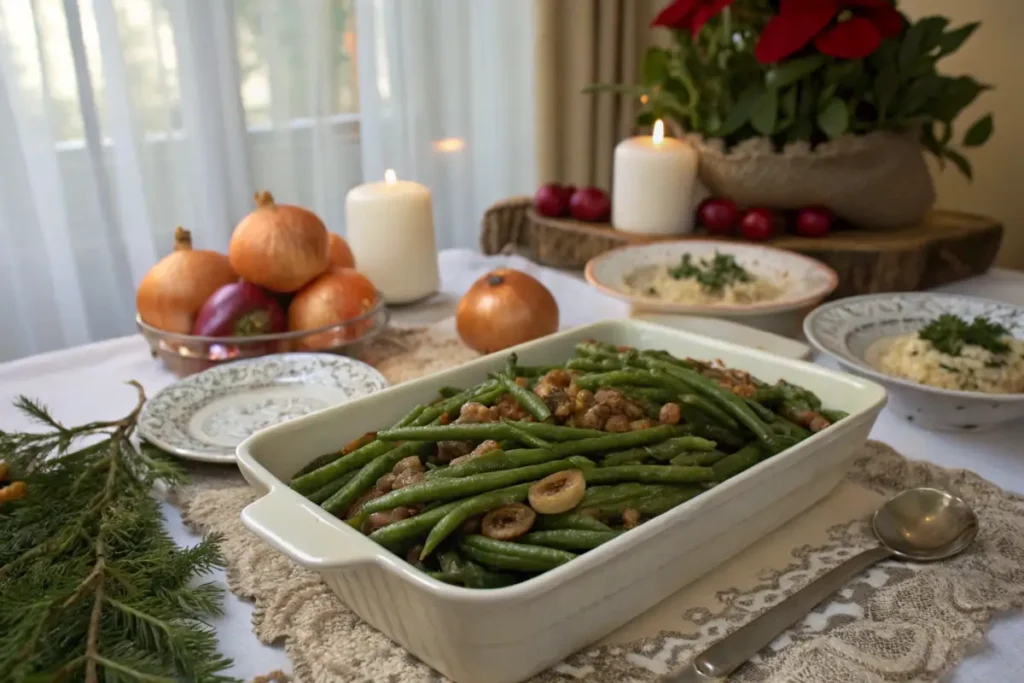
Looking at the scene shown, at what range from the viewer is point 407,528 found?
2.34 ft

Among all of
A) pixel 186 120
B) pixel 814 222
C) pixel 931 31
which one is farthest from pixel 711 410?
pixel 186 120

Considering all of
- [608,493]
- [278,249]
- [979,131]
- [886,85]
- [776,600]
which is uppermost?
[886,85]

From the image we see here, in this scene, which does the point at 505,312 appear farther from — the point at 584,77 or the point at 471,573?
the point at 584,77

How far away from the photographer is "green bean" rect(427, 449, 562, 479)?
→ 771 millimetres

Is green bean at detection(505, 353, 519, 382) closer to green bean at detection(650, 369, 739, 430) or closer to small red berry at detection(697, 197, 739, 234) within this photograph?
green bean at detection(650, 369, 739, 430)

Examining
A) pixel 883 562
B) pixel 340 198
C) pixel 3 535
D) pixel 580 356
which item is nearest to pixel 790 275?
pixel 580 356

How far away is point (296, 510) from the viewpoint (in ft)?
2.27

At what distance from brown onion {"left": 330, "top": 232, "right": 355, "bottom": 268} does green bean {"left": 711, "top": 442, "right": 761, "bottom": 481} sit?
90 cm

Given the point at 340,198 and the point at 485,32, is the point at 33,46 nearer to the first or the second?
the point at 340,198

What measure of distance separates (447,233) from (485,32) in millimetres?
753

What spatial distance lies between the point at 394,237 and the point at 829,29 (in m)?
0.93

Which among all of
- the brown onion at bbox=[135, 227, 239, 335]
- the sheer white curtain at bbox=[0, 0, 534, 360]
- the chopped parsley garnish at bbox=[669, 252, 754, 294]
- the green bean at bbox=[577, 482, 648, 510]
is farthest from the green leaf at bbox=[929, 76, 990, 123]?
the sheer white curtain at bbox=[0, 0, 534, 360]

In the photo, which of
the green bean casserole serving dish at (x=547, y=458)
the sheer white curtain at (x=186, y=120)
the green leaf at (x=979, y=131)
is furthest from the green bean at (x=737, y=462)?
the sheer white curtain at (x=186, y=120)

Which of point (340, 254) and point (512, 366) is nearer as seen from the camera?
point (512, 366)
